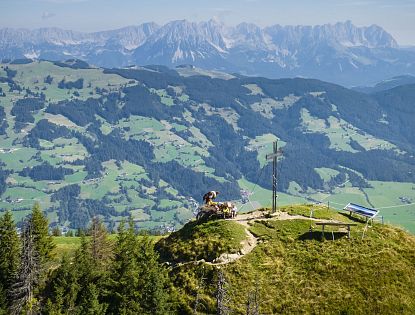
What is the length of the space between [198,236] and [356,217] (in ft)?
80.6

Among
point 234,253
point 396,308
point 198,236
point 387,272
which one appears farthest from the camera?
point 198,236

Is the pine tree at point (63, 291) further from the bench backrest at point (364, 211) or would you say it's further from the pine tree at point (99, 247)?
the bench backrest at point (364, 211)

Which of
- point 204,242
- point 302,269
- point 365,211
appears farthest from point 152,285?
point 365,211

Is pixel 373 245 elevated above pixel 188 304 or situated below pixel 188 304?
above

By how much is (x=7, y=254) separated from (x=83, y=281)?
1447 centimetres

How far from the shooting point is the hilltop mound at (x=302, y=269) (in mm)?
51781

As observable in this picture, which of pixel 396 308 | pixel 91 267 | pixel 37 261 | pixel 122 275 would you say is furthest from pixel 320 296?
pixel 37 261

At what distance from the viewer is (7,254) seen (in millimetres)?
66625

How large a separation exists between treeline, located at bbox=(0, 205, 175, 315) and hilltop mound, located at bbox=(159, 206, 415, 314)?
428cm

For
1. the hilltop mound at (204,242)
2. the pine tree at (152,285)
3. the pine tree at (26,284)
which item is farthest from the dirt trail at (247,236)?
the pine tree at (26,284)

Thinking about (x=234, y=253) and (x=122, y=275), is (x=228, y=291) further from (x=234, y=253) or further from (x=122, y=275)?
(x=122, y=275)

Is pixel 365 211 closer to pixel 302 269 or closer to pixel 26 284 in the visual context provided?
pixel 302 269

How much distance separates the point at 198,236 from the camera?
6341 cm

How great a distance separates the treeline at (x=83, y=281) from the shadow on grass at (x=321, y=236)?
62.4 feet
